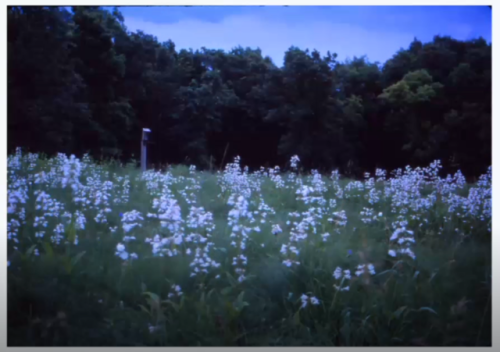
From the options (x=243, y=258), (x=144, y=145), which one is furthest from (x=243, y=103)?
(x=243, y=258)

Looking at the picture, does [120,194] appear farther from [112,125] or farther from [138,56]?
[138,56]

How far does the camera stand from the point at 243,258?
11.8 ft

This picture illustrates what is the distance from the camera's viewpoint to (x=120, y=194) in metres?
4.22

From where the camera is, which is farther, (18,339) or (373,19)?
(373,19)

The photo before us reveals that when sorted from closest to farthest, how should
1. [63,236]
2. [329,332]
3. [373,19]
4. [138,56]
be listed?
1. [329,332]
2. [63,236]
3. [373,19]
4. [138,56]

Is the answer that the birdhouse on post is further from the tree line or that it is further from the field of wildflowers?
the field of wildflowers

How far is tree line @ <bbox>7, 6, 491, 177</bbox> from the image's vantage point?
4215 mm

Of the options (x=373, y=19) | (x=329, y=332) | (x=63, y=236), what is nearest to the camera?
(x=329, y=332)

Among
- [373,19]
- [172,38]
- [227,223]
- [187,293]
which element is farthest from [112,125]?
[373,19]

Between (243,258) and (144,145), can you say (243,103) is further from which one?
(243,258)

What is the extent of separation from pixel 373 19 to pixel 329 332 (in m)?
2.81

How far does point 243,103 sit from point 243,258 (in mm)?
1636

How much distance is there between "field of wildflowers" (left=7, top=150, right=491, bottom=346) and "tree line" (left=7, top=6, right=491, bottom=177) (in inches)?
8.3

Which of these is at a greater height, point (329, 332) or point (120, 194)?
point (120, 194)
